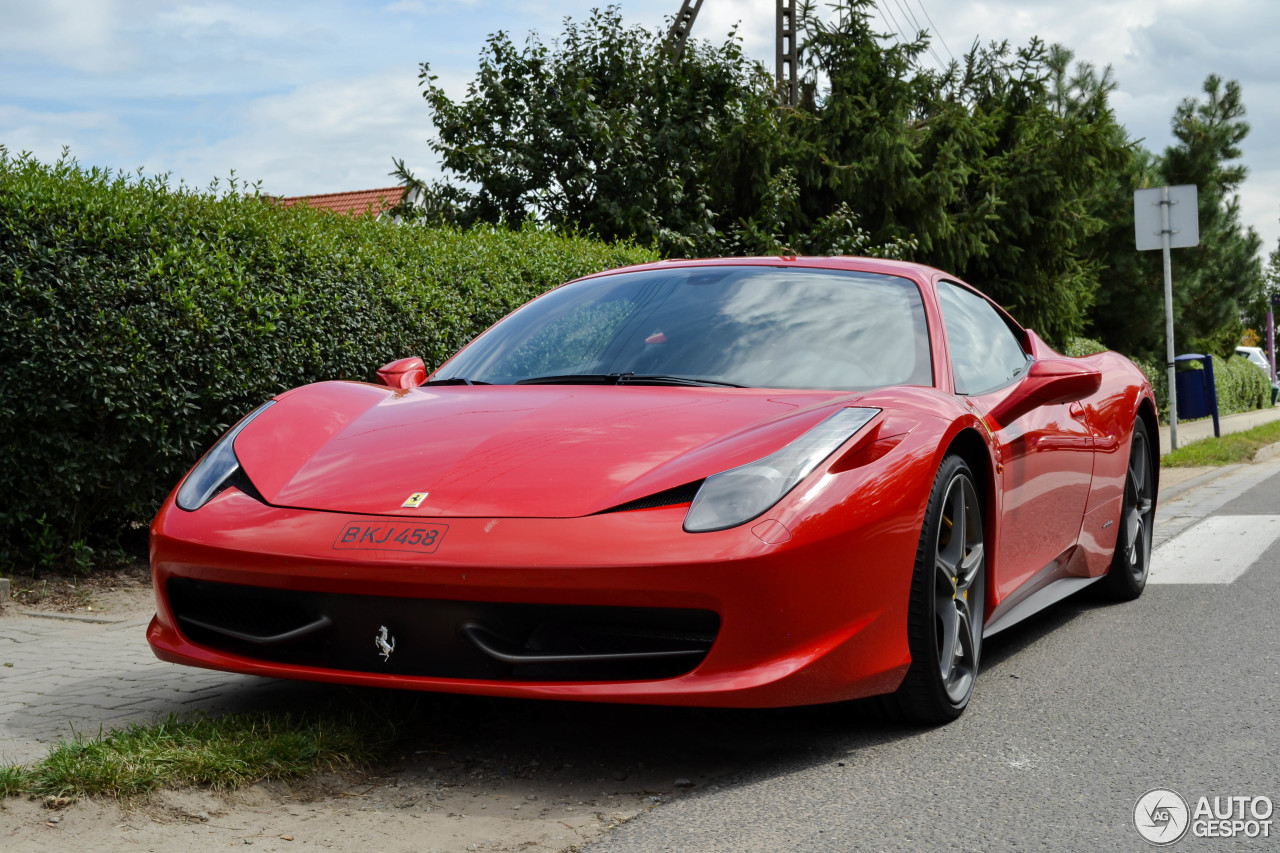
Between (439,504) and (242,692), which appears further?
(242,692)

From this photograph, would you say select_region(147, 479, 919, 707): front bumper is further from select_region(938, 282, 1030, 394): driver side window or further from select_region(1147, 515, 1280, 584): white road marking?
select_region(1147, 515, 1280, 584): white road marking

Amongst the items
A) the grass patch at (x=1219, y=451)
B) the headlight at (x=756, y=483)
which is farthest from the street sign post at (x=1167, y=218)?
the headlight at (x=756, y=483)

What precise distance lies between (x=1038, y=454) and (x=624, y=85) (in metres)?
12.5

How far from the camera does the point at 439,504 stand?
3.08 meters

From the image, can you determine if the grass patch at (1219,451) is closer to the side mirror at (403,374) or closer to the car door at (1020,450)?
the car door at (1020,450)

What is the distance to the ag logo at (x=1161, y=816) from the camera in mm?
2664

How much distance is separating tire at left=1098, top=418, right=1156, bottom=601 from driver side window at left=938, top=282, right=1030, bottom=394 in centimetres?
101

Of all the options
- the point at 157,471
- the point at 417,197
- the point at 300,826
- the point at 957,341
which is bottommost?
Answer: the point at 300,826

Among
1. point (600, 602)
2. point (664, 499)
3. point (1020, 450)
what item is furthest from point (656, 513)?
point (1020, 450)

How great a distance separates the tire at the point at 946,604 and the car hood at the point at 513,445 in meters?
0.40

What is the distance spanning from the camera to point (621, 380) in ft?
12.6

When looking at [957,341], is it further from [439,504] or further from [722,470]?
[439,504]

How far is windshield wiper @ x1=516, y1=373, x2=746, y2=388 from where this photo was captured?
3.76 metres

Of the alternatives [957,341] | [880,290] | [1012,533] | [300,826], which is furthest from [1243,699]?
[300,826]
